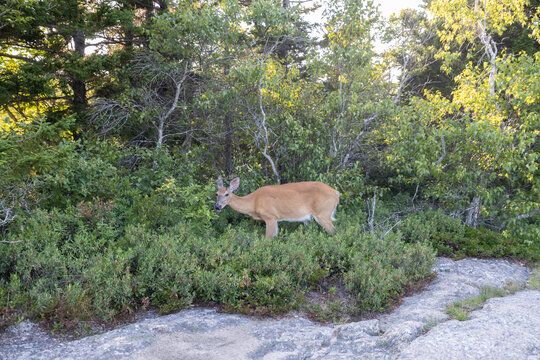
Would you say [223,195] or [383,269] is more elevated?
[223,195]

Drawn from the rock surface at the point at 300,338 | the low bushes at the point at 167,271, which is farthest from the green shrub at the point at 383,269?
the rock surface at the point at 300,338

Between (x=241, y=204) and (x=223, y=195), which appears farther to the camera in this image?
(x=241, y=204)

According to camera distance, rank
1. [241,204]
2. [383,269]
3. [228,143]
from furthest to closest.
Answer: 1. [228,143]
2. [241,204]
3. [383,269]

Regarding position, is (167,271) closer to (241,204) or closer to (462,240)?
(241,204)

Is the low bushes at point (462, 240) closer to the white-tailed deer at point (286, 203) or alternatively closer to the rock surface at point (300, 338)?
the white-tailed deer at point (286, 203)

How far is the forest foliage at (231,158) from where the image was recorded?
5.76 m

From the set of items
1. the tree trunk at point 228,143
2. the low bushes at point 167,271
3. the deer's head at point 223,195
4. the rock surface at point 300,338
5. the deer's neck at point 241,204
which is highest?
the tree trunk at point 228,143

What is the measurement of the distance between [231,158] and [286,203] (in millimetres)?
3293

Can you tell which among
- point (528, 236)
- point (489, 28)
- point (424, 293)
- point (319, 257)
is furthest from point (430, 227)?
→ point (489, 28)

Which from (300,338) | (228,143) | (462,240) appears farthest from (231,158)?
(300,338)

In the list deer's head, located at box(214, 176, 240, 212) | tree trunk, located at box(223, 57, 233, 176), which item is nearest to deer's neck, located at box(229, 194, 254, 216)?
deer's head, located at box(214, 176, 240, 212)

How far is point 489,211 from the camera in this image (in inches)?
417

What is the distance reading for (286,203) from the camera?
914cm

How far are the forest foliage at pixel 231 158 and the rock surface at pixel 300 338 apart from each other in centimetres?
32
